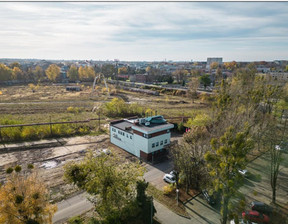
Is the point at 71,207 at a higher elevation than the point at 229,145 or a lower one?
lower

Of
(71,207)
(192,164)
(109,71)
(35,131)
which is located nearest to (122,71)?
(109,71)

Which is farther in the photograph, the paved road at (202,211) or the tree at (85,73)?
the tree at (85,73)

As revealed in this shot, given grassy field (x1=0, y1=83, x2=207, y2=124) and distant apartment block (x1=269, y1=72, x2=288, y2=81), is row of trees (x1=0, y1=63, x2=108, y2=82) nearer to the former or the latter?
grassy field (x1=0, y1=83, x2=207, y2=124)

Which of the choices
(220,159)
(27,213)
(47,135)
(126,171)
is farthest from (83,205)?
(47,135)

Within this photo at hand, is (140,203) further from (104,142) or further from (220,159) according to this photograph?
Result: (104,142)

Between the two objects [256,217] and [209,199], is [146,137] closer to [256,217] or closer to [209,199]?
[209,199]

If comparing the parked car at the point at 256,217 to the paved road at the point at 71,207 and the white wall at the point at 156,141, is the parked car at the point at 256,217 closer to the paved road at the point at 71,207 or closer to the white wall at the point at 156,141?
the white wall at the point at 156,141

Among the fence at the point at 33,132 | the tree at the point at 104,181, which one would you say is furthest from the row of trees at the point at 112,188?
the fence at the point at 33,132

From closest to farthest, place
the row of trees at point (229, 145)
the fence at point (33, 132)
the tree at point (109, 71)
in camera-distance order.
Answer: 1. the row of trees at point (229, 145)
2. the fence at point (33, 132)
3. the tree at point (109, 71)
